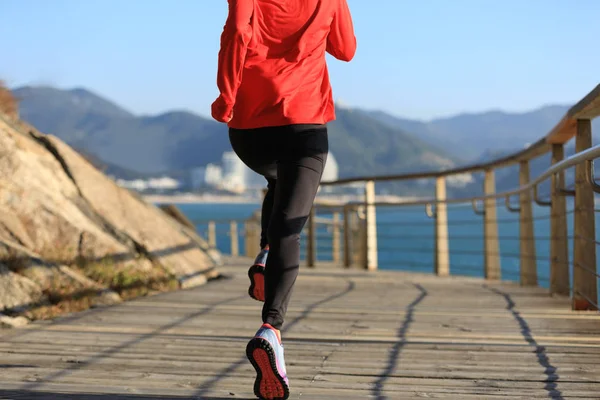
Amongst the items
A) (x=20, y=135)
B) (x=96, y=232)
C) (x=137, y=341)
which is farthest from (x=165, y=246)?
(x=137, y=341)

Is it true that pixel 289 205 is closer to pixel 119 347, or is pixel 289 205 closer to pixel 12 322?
pixel 119 347

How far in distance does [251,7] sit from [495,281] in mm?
5020

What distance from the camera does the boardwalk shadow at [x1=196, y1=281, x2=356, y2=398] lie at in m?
2.38

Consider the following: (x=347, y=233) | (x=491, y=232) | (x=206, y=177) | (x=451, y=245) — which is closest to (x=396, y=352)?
(x=491, y=232)

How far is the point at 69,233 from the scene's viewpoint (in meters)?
4.56

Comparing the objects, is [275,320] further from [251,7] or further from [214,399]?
[251,7]

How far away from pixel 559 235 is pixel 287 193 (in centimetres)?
285

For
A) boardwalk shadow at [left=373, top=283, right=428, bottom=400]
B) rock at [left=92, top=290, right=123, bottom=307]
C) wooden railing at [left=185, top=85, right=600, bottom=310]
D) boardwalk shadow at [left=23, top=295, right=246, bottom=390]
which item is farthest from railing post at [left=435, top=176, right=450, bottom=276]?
rock at [left=92, top=290, right=123, bottom=307]

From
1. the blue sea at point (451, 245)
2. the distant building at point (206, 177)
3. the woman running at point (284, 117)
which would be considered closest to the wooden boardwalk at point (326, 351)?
the woman running at point (284, 117)

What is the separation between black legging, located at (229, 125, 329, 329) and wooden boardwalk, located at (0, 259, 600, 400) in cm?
32

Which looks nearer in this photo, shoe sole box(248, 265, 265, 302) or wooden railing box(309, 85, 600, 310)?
shoe sole box(248, 265, 265, 302)

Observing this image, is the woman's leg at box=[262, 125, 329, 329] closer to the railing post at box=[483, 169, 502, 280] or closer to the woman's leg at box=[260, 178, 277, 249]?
the woman's leg at box=[260, 178, 277, 249]

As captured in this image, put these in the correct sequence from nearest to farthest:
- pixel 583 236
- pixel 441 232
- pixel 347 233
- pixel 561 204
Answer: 1. pixel 583 236
2. pixel 561 204
3. pixel 441 232
4. pixel 347 233

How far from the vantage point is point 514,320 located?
3715 millimetres
